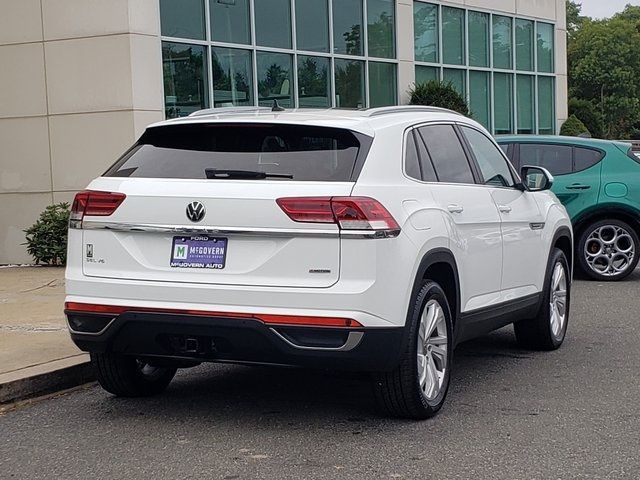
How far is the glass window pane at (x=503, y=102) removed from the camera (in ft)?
82.0

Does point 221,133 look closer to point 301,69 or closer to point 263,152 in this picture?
point 263,152

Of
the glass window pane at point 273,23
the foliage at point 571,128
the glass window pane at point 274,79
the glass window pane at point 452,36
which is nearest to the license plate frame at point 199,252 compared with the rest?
the glass window pane at point 274,79

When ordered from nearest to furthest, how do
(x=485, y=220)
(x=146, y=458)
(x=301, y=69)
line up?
(x=146, y=458) → (x=485, y=220) → (x=301, y=69)

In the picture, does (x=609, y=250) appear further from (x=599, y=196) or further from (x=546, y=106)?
(x=546, y=106)

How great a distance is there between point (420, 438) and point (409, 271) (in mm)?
890

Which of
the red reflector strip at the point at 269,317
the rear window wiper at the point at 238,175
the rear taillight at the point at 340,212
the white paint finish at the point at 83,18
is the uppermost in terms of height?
the white paint finish at the point at 83,18

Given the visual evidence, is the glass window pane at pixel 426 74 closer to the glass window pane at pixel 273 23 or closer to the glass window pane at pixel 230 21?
the glass window pane at pixel 273 23

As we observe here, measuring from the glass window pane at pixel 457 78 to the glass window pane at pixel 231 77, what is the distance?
7.11 metres

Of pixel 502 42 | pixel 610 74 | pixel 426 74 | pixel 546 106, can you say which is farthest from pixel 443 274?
pixel 610 74

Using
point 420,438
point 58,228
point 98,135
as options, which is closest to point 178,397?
point 420,438

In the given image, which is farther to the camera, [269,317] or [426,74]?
[426,74]

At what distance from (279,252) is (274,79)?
1252 cm

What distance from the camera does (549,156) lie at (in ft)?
42.1

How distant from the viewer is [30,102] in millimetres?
15633
